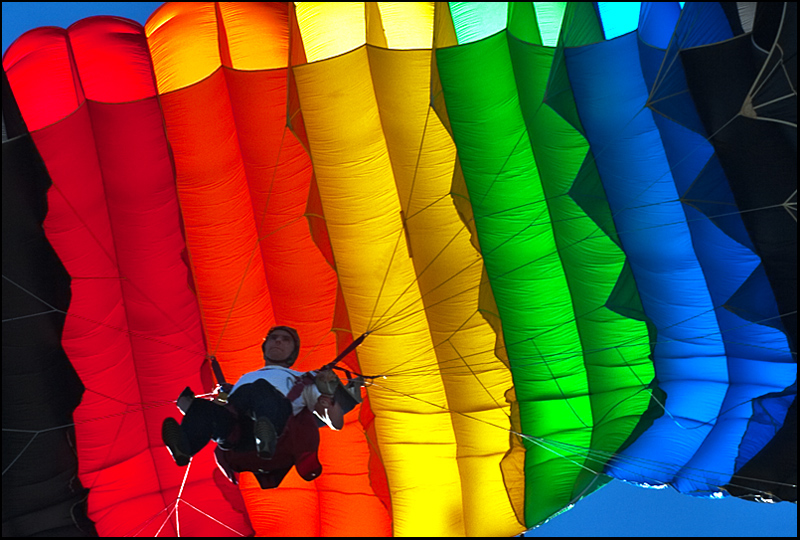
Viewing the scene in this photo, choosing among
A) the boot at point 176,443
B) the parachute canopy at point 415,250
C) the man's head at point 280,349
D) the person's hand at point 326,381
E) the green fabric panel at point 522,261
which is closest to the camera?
the boot at point 176,443

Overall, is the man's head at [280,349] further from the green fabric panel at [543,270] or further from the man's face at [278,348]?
the green fabric panel at [543,270]

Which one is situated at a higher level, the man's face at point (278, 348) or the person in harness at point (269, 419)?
the man's face at point (278, 348)

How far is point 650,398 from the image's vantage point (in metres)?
7.04

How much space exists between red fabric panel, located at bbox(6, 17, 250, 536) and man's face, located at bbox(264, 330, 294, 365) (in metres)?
1.12

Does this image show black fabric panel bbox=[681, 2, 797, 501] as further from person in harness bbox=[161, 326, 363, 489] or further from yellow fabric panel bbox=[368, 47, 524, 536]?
person in harness bbox=[161, 326, 363, 489]

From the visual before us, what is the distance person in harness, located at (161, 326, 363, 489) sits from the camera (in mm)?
5379

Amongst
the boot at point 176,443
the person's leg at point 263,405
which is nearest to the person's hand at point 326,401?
the person's leg at point 263,405

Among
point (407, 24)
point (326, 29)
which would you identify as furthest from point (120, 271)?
point (407, 24)

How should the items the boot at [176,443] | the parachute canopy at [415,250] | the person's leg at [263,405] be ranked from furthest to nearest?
the parachute canopy at [415,250], the person's leg at [263,405], the boot at [176,443]

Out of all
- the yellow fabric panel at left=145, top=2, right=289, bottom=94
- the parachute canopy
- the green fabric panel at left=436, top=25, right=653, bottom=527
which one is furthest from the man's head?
the yellow fabric panel at left=145, top=2, right=289, bottom=94

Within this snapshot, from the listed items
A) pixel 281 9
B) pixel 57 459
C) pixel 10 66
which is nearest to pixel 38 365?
pixel 57 459

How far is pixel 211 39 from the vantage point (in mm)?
6273

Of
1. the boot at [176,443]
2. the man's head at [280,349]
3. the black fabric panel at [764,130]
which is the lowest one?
the boot at [176,443]

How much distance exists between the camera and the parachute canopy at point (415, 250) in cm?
610
